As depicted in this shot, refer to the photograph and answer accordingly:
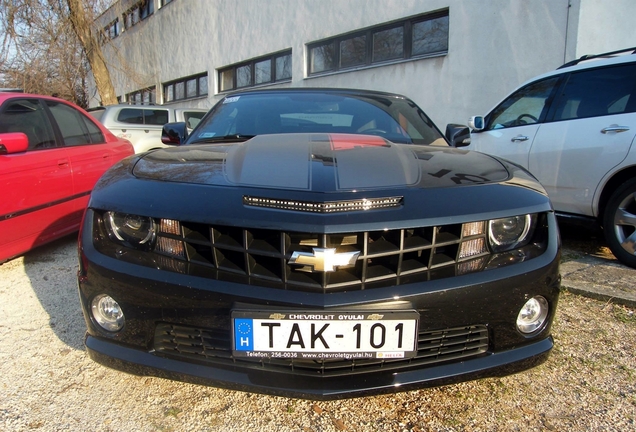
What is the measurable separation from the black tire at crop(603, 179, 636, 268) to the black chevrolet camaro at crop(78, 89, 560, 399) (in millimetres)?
1952

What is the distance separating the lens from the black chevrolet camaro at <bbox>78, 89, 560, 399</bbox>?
144cm

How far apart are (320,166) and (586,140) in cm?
275

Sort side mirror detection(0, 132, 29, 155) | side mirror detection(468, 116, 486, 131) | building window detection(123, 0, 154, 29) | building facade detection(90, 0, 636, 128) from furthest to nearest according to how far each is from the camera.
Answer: building window detection(123, 0, 154, 29)
building facade detection(90, 0, 636, 128)
side mirror detection(468, 116, 486, 131)
side mirror detection(0, 132, 29, 155)

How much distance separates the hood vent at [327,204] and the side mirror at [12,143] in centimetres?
251

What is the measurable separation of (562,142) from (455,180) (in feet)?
8.27

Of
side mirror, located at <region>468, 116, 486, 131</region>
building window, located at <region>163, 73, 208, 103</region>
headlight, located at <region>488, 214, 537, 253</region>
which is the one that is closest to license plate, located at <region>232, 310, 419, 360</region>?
headlight, located at <region>488, 214, 537, 253</region>

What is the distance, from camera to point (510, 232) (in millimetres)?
1675

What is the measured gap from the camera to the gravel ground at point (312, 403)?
167 centimetres

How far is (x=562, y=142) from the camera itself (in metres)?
3.68

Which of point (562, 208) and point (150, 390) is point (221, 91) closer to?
point (562, 208)

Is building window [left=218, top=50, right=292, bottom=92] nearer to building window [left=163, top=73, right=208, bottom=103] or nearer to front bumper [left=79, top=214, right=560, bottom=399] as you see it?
building window [left=163, top=73, right=208, bottom=103]

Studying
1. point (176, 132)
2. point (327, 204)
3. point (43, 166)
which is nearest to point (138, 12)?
point (43, 166)

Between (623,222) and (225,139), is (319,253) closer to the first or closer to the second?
(225,139)

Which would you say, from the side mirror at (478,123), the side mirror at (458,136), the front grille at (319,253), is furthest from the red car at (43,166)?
the side mirror at (478,123)
